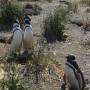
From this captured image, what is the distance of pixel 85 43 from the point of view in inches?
556

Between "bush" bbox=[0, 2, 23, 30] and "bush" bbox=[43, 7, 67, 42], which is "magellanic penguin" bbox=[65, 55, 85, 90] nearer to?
"bush" bbox=[43, 7, 67, 42]

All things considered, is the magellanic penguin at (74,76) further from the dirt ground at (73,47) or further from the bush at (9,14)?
the bush at (9,14)

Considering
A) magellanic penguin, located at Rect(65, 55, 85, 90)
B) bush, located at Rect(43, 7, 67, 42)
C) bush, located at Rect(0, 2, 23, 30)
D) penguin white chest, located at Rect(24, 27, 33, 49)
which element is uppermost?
bush, located at Rect(0, 2, 23, 30)

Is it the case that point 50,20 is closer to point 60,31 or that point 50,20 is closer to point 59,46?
point 60,31

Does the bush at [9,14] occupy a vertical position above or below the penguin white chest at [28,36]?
above

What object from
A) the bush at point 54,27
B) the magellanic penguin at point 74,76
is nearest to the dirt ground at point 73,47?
the bush at point 54,27

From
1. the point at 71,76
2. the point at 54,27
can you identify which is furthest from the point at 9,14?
the point at 71,76

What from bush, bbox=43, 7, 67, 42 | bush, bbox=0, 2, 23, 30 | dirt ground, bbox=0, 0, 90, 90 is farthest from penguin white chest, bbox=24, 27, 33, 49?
bush, bbox=0, 2, 23, 30

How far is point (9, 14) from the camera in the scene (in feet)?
53.1

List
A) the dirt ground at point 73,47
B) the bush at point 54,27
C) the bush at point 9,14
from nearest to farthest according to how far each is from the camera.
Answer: the dirt ground at point 73,47
the bush at point 54,27
the bush at point 9,14

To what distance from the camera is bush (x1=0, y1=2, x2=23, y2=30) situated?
52.5 feet

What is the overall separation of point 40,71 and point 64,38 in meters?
4.75

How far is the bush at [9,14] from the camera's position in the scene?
16016mm

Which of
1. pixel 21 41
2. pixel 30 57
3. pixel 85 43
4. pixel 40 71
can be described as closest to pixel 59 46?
pixel 85 43
